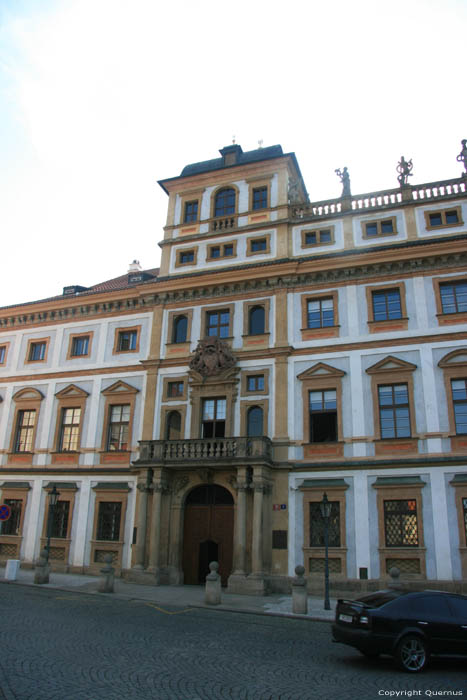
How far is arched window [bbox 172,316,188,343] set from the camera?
95.3 feet

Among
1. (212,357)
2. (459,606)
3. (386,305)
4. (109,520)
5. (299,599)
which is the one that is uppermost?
(386,305)

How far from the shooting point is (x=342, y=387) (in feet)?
81.3

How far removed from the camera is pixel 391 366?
79.2 feet

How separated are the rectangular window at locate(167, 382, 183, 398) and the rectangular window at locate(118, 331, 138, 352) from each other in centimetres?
342

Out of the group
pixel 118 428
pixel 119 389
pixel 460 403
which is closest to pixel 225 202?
pixel 119 389

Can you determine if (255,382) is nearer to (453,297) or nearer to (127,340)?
(127,340)

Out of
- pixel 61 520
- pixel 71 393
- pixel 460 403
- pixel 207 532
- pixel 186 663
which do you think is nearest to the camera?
pixel 186 663

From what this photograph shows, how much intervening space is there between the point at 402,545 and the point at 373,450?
3.86 m

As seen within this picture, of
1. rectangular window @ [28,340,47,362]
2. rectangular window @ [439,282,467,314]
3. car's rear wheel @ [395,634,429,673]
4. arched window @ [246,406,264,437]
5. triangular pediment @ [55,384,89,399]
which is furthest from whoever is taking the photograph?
rectangular window @ [28,340,47,362]

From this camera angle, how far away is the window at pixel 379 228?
26.4 metres

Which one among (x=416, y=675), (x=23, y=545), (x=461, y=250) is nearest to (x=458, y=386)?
(x=461, y=250)

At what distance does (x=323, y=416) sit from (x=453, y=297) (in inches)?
303

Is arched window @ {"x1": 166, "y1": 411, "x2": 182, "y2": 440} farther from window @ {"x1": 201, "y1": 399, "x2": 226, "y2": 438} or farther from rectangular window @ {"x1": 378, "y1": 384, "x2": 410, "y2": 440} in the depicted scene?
rectangular window @ {"x1": 378, "y1": 384, "x2": 410, "y2": 440}

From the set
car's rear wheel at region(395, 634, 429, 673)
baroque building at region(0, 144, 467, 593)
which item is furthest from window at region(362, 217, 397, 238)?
car's rear wheel at region(395, 634, 429, 673)
